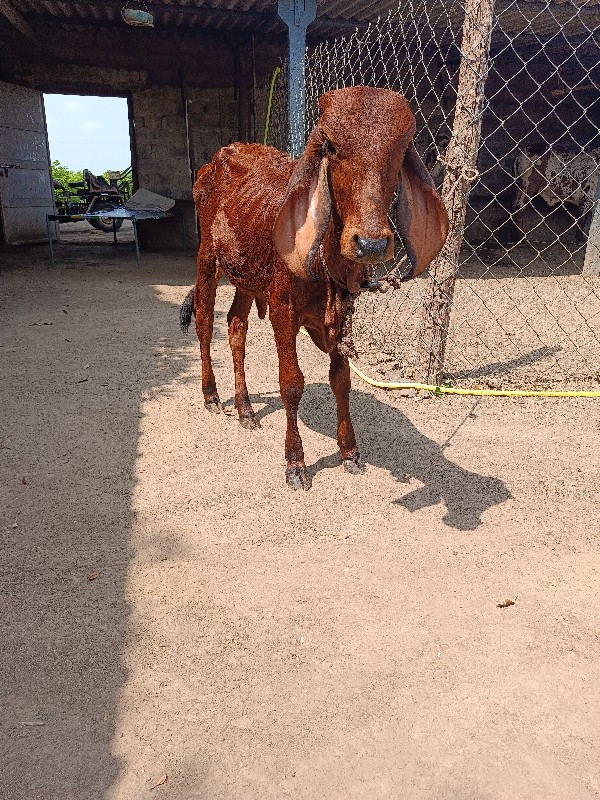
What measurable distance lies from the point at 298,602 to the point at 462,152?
2970mm

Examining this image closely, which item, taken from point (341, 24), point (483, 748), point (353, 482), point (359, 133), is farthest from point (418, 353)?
point (341, 24)

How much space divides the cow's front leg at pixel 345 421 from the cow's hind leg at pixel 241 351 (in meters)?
0.74

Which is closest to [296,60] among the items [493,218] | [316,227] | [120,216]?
[120,216]

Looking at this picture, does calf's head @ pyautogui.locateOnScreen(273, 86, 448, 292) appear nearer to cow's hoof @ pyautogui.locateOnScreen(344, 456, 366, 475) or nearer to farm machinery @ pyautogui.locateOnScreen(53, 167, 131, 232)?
cow's hoof @ pyautogui.locateOnScreen(344, 456, 366, 475)

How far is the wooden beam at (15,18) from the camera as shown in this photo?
26.9ft

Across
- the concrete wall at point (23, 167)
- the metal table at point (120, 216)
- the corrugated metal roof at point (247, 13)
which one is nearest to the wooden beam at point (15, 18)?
the corrugated metal roof at point (247, 13)

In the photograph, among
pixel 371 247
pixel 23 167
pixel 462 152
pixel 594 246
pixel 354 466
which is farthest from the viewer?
pixel 23 167

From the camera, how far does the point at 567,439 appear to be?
3615mm

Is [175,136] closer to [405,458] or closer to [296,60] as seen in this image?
[296,60]

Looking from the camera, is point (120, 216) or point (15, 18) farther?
point (120, 216)

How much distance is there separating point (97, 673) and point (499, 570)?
1579 millimetres

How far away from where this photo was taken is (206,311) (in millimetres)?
3918

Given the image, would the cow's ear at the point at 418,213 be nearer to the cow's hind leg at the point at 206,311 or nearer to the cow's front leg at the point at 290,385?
the cow's front leg at the point at 290,385

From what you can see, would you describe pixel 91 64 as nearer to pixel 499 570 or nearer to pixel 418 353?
pixel 418 353
